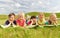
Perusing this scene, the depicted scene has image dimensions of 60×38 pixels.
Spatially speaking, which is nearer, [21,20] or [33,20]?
[21,20]

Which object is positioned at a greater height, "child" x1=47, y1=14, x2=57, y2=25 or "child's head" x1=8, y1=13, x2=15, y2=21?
"child's head" x1=8, y1=13, x2=15, y2=21

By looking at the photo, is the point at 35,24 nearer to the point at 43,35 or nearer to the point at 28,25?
the point at 28,25

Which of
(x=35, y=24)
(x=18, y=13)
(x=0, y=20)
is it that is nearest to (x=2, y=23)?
(x=0, y=20)

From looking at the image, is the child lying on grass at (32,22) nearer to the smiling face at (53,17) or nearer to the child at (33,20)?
the child at (33,20)

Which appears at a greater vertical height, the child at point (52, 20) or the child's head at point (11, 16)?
the child's head at point (11, 16)

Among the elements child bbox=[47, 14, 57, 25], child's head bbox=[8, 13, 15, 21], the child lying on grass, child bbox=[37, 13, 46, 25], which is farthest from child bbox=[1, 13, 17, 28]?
child bbox=[47, 14, 57, 25]

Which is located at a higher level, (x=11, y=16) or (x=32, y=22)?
(x=11, y=16)

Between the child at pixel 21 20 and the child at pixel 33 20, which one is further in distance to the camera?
the child at pixel 33 20

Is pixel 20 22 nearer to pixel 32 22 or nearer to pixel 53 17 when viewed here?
pixel 32 22

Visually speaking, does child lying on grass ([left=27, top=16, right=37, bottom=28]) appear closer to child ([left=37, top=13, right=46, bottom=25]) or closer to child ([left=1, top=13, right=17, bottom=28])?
child ([left=37, top=13, right=46, bottom=25])

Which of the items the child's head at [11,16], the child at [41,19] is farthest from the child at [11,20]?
the child at [41,19]

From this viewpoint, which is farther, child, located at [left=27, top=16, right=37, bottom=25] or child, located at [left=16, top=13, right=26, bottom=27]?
child, located at [left=27, top=16, right=37, bottom=25]

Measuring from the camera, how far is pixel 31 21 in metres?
2.73

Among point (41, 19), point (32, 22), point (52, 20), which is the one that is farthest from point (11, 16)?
point (52, 20)
